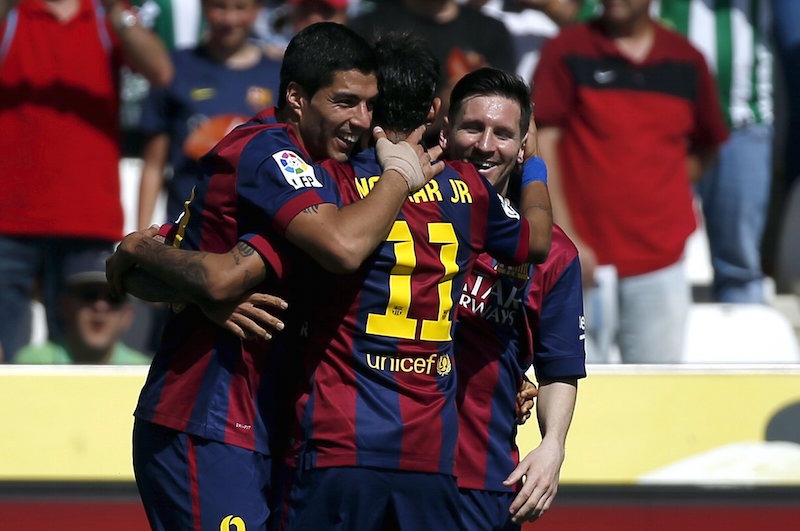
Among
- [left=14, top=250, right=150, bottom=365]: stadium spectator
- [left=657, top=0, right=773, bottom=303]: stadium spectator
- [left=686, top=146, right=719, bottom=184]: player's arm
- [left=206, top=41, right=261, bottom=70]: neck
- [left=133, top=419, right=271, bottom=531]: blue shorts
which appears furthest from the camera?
[left=657, top=0, right=773, bottom=303]: stadium spectator

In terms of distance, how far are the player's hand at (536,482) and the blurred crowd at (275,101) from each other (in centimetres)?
234

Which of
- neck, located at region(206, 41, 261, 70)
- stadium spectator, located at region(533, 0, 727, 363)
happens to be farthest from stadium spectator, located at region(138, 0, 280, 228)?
stadium spectator, located at region(533, 0, 727, 363)

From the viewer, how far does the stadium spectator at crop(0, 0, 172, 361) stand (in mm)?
5383

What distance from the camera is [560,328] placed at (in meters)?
3.45

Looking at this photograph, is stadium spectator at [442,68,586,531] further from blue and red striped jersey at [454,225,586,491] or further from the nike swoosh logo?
the nike swoosh logo

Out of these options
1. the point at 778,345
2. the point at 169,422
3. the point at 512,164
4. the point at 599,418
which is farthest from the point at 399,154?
the point at 778,345

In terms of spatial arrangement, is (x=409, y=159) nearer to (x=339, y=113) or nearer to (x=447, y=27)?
(x=339, y=113)

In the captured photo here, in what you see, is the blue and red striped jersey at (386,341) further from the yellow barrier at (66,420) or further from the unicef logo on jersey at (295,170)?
the yellow barrier at (66,420)

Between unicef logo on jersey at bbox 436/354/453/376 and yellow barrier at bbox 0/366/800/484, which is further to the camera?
yellow barrier at bbox 0/366/800/484

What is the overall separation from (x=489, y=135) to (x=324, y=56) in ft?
1.67

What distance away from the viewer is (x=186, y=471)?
3.08 metres

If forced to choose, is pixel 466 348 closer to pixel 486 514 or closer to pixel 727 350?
pixel 486 514

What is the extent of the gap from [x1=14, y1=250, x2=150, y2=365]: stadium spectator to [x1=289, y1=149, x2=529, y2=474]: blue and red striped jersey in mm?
2391

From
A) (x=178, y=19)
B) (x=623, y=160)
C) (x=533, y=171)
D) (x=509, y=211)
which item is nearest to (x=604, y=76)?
(x=623, y=160)
